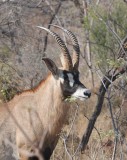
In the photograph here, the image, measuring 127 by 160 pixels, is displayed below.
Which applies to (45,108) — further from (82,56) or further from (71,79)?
(82,56)

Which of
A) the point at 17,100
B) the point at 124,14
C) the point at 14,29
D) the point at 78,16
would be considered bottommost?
the point at 78,16

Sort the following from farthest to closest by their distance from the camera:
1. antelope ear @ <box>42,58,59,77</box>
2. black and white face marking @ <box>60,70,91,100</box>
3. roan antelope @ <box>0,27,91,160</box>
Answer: antelope ear @ <box>42,58,59,77</box> → black and white face marking @ <box>60,70,91,100</box> → roan antelope @ <box>0,27,91,160</box>

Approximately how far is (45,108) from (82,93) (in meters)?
0.63

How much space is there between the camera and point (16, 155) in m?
7.99

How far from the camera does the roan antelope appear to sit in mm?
8055

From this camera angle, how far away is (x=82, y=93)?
8148 millimetres

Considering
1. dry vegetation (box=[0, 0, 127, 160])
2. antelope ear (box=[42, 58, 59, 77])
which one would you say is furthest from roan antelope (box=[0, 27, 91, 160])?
dry vegetation (box=[0, 0, 127, 160])

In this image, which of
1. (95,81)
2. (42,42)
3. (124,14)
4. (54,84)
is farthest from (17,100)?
(42,42)

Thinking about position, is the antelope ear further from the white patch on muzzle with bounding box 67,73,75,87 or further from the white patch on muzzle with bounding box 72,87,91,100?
the white patch on muzzle with bounding box 72,87,91,100

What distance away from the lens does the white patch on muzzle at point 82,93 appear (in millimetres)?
8102

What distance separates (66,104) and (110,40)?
16.9ft

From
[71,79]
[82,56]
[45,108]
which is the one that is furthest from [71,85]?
[82,56]

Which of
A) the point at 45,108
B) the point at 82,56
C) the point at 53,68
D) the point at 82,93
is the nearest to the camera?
the point at 82,93

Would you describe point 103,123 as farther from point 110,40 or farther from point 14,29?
point 14,29
